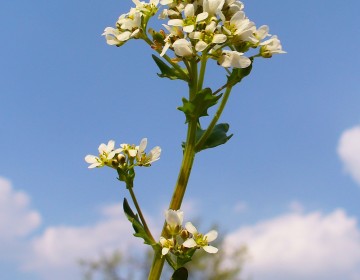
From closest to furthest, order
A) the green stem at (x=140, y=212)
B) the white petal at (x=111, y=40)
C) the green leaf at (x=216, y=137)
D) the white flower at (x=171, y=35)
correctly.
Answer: the white flower at (x=171, y=35) → the green stem at (x=140, y=212) → the green leaf at (x=216, y=137) → the white petal at (x=111, y=40)

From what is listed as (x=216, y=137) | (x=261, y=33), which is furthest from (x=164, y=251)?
(x=261, y=33)

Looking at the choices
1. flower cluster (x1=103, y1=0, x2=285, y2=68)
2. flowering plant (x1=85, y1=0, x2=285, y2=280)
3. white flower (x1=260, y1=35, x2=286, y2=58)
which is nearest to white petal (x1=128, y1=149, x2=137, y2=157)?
flowering plant (x1=85, y1=0, x2=285, y2=280)

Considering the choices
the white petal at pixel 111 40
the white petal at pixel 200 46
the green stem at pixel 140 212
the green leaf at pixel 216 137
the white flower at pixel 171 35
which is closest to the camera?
the white petal at pixel 200 46

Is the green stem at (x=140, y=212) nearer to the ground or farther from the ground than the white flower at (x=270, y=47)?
nearer to the ground

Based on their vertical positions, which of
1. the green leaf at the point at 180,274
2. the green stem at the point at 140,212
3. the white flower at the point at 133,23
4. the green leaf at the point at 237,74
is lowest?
the green leaf at the point at 180,274

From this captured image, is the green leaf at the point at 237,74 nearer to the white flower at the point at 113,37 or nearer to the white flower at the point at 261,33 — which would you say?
the white flower at the point at 261,33

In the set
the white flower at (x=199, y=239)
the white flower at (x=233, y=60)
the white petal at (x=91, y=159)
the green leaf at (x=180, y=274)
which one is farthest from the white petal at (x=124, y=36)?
the green leaf at (x=180, y=274)

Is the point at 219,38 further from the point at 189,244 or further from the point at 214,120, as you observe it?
the point at 189,244
